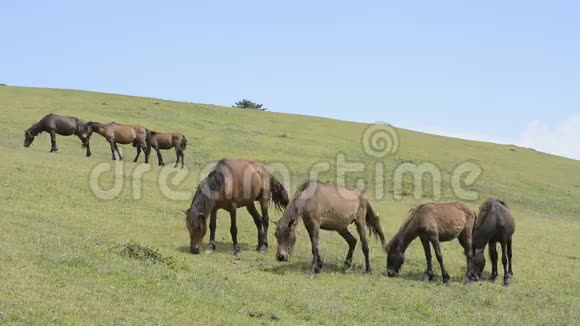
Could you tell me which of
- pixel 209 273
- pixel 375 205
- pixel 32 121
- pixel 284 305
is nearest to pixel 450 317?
pixel 284 305

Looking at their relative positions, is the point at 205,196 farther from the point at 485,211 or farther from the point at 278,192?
the point at 485,211

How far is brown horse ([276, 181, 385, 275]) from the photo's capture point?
1480cm

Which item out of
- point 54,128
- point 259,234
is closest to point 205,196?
point 259,234

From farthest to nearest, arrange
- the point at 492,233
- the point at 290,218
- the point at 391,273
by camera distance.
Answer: the point at 492,233
the point at 391,273
the point at 290,218

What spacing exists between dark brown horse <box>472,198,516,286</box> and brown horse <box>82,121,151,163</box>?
20.8m

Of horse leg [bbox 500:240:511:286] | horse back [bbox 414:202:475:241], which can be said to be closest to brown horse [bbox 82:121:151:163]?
horse back [bbox 414:202:475:241]

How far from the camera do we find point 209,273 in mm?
13344

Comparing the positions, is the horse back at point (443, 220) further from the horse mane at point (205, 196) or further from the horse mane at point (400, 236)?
the horse mane at point (205, 196)

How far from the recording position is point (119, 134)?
33.4 m

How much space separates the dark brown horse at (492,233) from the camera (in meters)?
16.6

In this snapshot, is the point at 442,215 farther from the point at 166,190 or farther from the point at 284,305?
the point at 166,190

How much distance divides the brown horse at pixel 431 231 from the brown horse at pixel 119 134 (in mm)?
20071

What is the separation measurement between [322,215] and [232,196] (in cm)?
276

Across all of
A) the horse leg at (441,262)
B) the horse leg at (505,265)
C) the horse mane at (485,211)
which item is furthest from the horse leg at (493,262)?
the horse leg at (441,262)
